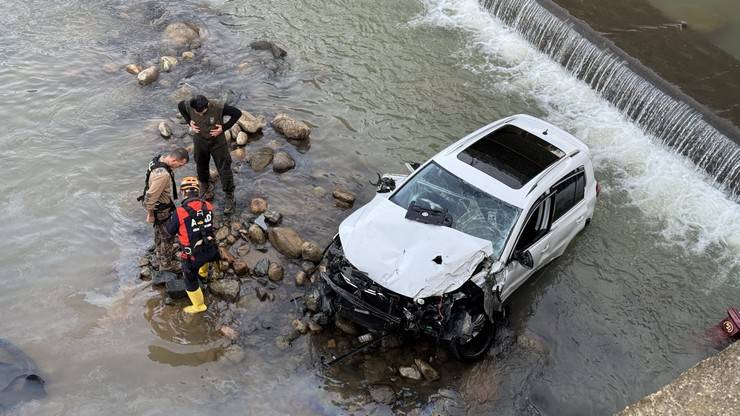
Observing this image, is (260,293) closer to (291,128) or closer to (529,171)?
(291,128)

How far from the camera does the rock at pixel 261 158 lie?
34.0 ft

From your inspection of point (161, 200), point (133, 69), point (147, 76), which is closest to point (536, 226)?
point (161, 200)

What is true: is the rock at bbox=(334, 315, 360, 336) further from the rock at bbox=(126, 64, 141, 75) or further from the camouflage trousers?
the rock at bbox=(126, 64, 141, 75)

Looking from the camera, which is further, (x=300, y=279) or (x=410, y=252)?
(x=300, y=279)

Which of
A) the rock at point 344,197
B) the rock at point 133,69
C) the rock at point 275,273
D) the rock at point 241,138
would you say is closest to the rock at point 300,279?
the rock at point 275,273

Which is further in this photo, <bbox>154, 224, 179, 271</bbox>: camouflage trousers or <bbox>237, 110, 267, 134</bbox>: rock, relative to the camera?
<bbox>237, 110, 267, 134</bbox>: rock

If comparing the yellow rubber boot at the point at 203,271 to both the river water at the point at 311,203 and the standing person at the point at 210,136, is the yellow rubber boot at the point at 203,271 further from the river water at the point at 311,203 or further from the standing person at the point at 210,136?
the standing person at the point at 210,136

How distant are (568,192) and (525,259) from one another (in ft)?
5.31

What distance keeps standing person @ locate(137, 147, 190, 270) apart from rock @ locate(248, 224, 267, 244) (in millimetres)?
1172

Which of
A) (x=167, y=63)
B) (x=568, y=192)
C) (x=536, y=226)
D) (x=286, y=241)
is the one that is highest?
(x=568, y=192)

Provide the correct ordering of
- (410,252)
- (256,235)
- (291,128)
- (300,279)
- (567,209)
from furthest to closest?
(291,128) < (256,235) < (567,209) < (300,279) < (410,252)

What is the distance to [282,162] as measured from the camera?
10.4 meters

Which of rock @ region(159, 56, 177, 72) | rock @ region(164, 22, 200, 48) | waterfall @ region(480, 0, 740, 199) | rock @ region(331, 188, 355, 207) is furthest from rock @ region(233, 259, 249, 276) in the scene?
waterfall @ region(480, 0, 740, 199)

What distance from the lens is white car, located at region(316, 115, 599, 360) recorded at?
22.8 feet
